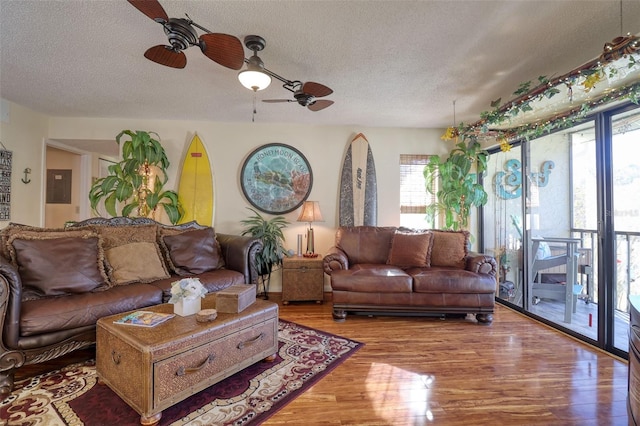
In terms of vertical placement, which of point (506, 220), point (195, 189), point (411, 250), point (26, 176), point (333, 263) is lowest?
point (333, 263)

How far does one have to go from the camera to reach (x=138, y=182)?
10.9 feet

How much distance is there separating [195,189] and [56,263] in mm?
1866

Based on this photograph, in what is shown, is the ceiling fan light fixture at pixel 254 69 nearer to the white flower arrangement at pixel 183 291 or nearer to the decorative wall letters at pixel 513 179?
the white flower arrangement at pixel 183 291

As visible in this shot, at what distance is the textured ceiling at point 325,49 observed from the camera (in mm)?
1638

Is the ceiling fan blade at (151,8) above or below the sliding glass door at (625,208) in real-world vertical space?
above

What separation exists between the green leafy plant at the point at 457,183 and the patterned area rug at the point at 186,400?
8.58ft

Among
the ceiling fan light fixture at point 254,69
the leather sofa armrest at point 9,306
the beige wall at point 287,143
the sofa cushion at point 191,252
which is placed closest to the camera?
the leather sofa armrest at point 9,306

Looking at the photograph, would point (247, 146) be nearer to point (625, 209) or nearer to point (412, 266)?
point (412, 266)

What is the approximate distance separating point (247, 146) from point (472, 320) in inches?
139

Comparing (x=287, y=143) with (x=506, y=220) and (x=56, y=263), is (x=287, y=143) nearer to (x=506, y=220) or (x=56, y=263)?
(x=56, y=263)

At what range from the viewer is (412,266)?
312 cm

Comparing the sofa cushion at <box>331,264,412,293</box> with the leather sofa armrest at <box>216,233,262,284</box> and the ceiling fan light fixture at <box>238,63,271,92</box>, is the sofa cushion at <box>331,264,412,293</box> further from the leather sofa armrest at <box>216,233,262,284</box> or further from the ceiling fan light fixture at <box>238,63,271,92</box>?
the ceiling fan light fixture at <box>238,63,271,92</box>

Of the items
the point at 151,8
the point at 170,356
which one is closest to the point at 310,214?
the point at 170,356

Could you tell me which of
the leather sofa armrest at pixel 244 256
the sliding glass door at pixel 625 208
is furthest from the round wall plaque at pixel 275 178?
the sliding glass door at pixel 625 208
